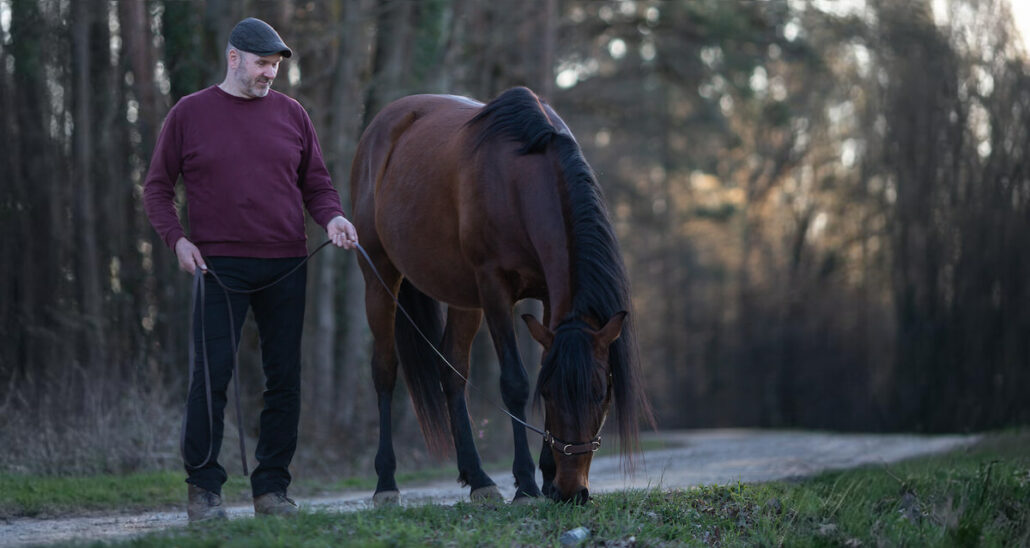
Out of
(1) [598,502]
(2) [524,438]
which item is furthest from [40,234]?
(1) [598,502]

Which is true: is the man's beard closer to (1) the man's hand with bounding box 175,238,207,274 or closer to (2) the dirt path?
(1) the man's hand with bounding box 175,238,207,274

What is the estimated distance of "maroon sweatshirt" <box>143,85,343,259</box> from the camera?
5508 mm

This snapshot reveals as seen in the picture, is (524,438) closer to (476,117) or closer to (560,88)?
(476,117)

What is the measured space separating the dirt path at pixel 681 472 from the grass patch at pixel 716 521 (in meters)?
0.43

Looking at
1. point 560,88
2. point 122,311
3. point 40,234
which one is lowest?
point 122,311

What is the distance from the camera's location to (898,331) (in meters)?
17.2

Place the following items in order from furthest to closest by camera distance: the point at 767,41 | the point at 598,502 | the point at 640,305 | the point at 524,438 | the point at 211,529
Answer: the point at 640,305 < the point at 767,41 < the point at 524,438 < the point at 598,502 < the point at 211,529

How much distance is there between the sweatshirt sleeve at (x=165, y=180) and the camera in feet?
18.1

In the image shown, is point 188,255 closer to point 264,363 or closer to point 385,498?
point 264,363

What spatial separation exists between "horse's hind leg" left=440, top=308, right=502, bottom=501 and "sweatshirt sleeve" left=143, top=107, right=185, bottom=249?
2.18 metres

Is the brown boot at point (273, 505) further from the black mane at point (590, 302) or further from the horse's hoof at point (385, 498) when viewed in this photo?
the black mane at point (590, 302)

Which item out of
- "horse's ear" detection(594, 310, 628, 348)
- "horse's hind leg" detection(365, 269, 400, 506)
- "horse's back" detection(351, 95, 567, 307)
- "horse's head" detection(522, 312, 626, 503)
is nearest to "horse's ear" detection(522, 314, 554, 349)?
"horse's head" detection(522, 312, 626, 503)

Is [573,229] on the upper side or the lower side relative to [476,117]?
lower

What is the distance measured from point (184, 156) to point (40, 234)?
17.8 feet
